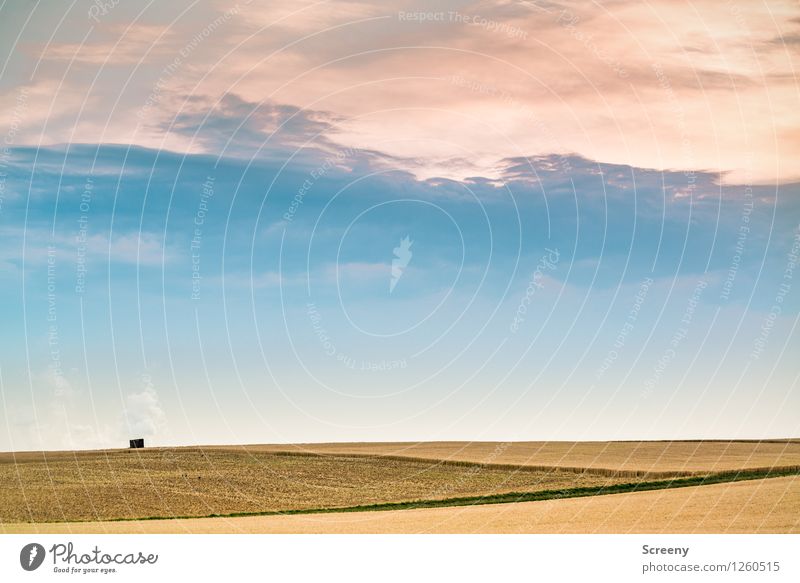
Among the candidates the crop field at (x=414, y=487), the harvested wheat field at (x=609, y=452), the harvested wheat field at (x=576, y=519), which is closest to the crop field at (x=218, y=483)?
the crop field at (x=414, y=487)

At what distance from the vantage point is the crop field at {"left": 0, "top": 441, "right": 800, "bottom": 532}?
22.2 m

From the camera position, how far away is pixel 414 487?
35.0 meters

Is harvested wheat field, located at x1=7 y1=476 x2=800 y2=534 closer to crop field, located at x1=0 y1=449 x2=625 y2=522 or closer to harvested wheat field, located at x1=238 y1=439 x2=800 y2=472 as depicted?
crop field, located at x1=0 y1=449 x2=625 y2=522

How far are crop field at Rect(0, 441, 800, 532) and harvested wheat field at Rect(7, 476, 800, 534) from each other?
54mm

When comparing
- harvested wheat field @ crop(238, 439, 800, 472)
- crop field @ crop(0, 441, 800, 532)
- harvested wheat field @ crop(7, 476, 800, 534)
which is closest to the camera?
harvested wheat field @ crop(7, 476, 800, 534)

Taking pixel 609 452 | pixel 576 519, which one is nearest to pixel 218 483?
pixel 576 519

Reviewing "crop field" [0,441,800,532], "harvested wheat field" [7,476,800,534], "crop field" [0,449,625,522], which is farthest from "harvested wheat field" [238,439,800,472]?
"harvested wheat field" [7,476,800,534]

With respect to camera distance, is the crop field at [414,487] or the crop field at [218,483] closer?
the crop field at [414,487]

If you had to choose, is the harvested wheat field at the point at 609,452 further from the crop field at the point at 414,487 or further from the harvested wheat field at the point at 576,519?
the harvested wheat field at the point at 576,519

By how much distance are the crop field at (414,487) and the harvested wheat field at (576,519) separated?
0.18ft

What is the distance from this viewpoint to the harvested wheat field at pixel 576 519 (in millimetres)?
20078

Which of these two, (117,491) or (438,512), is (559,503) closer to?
(438,512)
